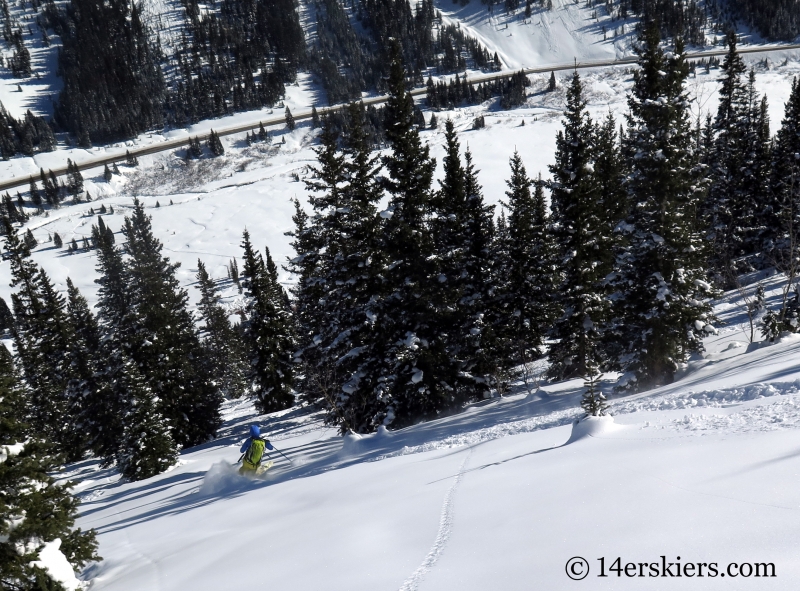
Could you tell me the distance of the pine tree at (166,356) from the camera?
31.4 metres

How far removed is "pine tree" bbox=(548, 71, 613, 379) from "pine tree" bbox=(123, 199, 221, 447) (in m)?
22.9

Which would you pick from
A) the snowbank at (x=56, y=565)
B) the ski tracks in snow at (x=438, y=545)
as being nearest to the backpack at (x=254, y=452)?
the snowbank at (x=56, y=565)

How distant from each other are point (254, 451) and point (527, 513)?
11.0 m

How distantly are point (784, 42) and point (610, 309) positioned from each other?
607 ft

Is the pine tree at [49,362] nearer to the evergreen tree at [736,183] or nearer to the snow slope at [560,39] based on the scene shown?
the evergreen tree at [736,183]

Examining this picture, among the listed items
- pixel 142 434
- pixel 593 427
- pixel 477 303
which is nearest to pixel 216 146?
pixel 142 434

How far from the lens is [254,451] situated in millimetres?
15102

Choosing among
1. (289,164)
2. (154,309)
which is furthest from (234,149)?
(154,309)

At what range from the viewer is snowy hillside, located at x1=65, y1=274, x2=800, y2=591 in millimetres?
4395

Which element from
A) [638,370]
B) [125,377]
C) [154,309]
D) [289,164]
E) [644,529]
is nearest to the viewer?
[644,529]

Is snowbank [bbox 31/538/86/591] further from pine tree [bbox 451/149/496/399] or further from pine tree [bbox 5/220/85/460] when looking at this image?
pine tree [bbox 5/220/85/460]

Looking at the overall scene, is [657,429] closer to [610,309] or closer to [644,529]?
[644,529]

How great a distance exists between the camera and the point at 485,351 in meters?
22.0

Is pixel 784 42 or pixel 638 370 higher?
pixel 784 42
